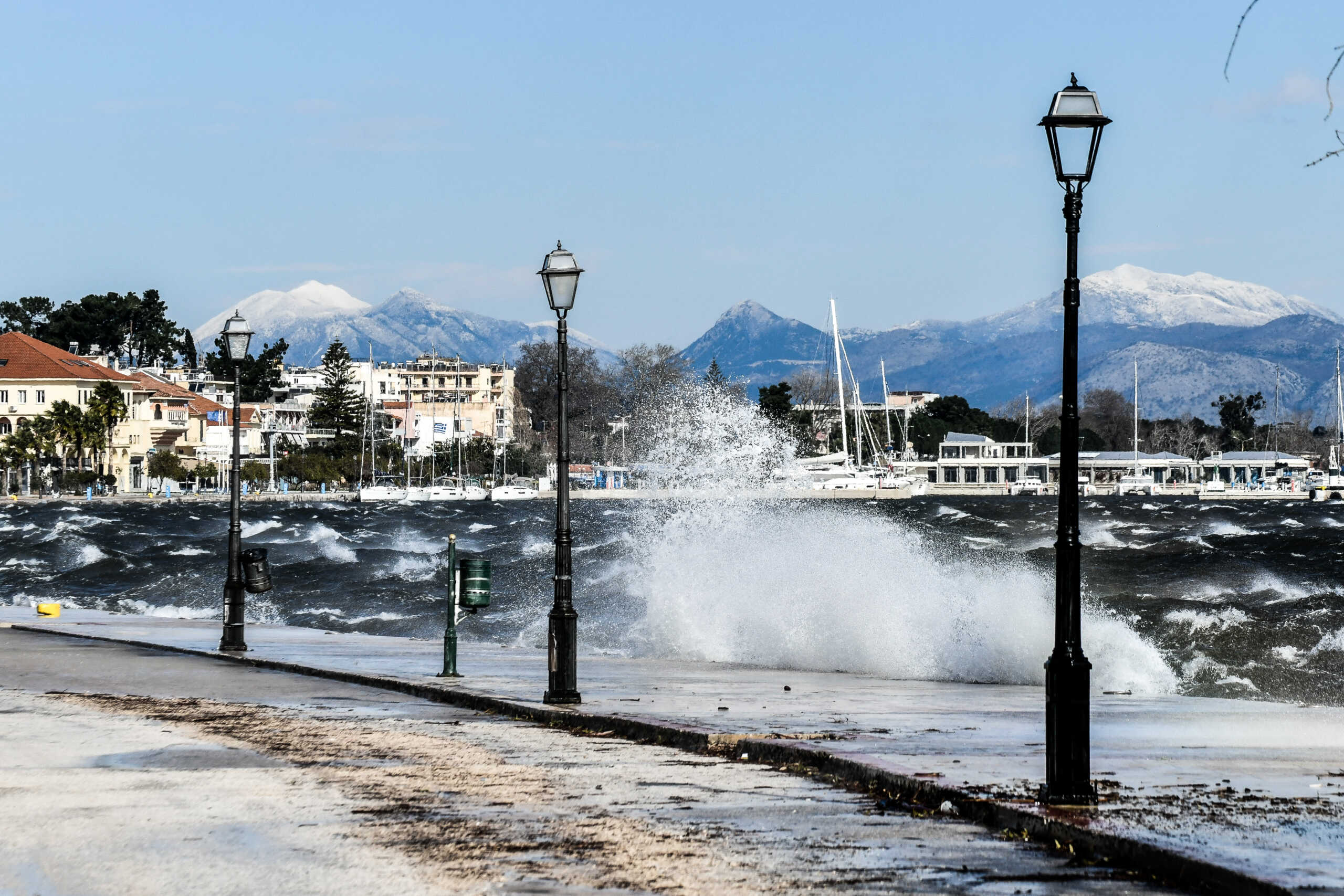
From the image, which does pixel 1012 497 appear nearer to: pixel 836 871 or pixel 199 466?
pixel 199 466

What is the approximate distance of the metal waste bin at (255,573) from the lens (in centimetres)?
2555

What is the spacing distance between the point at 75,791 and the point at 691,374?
174m

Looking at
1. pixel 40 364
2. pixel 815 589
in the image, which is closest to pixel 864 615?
pixel 815 589

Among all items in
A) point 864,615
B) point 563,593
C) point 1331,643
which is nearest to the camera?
point 563,593

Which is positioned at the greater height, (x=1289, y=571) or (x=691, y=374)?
(x=691, y=374)

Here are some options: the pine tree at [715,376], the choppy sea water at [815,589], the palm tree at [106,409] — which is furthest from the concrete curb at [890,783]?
the pine tree at [715,376]

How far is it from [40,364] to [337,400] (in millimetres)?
33582

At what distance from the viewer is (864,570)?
115 feet

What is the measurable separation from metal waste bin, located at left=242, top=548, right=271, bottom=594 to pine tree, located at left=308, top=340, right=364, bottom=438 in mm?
153943

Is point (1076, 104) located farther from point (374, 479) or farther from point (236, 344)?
point (374, 479)

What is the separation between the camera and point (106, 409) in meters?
150

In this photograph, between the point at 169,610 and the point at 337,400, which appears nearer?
the point at 169,610

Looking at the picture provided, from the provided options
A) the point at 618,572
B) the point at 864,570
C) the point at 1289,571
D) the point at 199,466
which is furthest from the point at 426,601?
the point at 199,466

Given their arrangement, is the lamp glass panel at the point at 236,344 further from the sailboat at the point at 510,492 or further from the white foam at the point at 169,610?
the sailboat at the point at 510,492
